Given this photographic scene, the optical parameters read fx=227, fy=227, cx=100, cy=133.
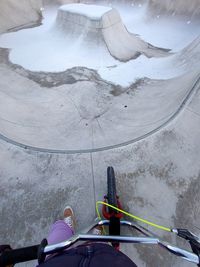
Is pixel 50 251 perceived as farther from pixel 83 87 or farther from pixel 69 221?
pixel 83 87

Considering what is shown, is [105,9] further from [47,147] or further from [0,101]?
[47,147]

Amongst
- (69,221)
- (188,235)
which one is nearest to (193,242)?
(188,235)

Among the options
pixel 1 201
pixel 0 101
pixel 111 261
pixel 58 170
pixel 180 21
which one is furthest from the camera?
pixel 180 21

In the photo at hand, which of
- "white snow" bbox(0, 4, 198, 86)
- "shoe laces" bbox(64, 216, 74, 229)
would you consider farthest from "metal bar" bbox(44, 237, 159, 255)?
"white snow" bbox(0, 4, 198, 86)

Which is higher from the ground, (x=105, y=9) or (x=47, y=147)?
(x=105, y=9)

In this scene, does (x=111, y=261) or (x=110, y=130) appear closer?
(x=111, y=261)

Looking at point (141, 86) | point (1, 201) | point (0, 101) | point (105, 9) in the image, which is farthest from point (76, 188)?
point (105, 9)

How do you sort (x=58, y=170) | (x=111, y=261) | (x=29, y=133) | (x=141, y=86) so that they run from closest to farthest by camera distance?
(x=111, y=261)
(x=58, y=170)
(x=29, y=133)
(x=141, y=86)
